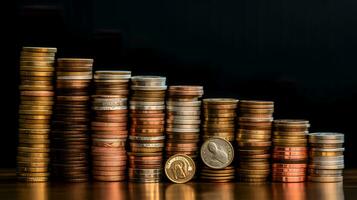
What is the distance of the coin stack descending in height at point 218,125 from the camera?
38.2 ft

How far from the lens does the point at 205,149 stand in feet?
38.2

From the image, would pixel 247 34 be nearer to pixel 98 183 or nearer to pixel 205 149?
pixel 205 149

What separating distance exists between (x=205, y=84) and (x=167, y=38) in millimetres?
615

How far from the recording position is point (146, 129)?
11.6 metres

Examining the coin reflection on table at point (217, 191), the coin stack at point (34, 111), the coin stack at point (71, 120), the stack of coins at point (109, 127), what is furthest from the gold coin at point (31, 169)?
the coin reflection on table at point (217, 191)

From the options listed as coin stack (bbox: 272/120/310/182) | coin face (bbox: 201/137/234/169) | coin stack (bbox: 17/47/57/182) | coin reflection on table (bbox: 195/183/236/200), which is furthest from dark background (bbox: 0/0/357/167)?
coin reflection on table (bbox: 195/183/236/200)

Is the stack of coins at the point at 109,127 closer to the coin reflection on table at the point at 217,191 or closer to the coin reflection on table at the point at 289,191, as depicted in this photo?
the coin reflection on table at the point at 217,191

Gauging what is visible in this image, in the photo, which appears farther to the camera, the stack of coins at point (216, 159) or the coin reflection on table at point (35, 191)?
the stack of coins at point (216, 159)

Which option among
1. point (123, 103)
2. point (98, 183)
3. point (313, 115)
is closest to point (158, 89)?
point (123, 103)

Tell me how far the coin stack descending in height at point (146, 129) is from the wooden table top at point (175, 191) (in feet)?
0.52

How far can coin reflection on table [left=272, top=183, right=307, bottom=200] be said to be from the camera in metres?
10.7

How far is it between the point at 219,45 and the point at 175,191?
2041 millimetres

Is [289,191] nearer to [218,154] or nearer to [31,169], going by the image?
[218,154]

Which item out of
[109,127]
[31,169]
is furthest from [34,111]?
[109,127]
